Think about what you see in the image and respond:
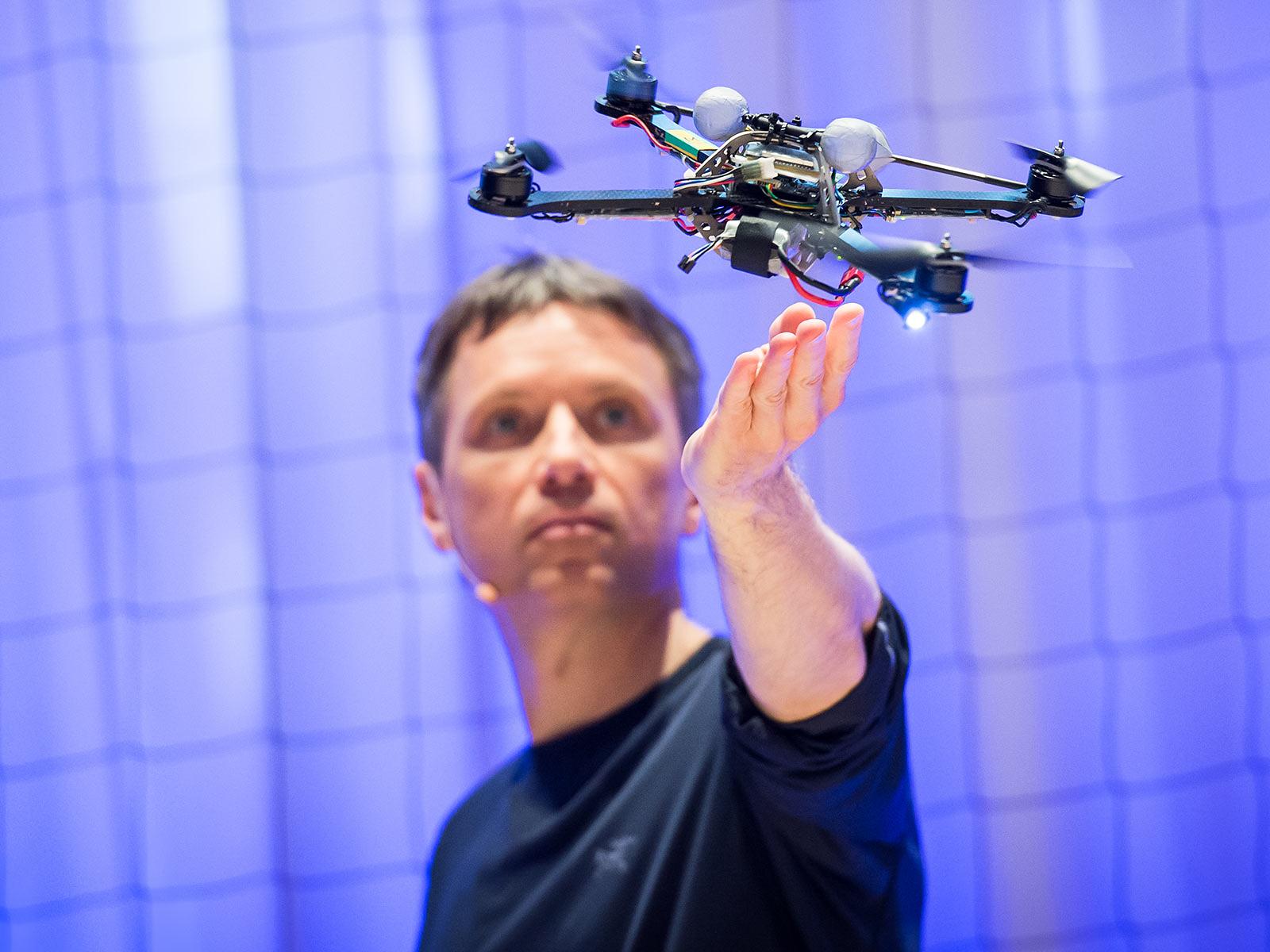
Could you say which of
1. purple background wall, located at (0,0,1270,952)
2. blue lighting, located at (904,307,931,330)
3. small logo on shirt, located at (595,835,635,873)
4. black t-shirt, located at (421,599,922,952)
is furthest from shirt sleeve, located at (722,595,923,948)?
purple background wall, located at (0,0,1270,952)

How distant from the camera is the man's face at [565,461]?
1.06m

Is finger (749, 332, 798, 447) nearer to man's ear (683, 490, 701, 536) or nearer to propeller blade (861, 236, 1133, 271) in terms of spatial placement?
propeller blade (861, 236, 1133, 271)

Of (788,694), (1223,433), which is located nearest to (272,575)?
(788,694)

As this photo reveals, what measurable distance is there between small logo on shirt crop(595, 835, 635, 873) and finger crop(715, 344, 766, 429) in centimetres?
48

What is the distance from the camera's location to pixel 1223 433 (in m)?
1.45

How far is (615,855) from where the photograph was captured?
3.37 ft

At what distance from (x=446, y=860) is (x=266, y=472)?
60 cm

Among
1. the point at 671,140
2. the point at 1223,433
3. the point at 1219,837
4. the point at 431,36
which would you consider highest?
the point at 431,36

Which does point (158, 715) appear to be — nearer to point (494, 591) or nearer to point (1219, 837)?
point (494, 591)

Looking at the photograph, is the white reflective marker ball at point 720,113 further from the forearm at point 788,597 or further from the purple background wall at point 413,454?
the purple background wall at point 413,454

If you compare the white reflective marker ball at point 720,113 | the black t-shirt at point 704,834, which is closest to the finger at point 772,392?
the white reflective marker ball at point 720,113

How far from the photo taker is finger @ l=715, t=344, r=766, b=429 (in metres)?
0.66

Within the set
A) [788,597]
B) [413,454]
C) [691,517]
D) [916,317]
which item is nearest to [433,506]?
[691,517]

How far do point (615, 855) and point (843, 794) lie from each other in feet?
0.87
